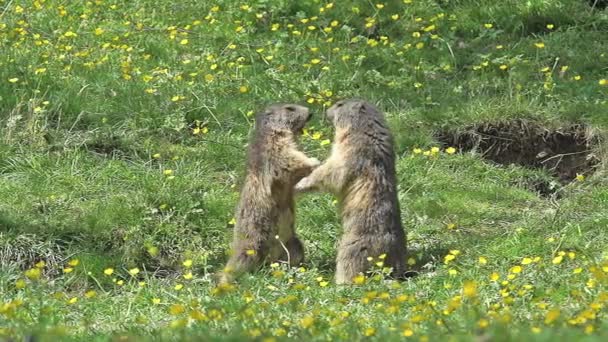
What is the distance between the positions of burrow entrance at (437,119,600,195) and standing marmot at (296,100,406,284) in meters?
2.62

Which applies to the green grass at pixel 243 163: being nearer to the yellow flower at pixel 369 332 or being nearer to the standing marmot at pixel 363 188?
the yellow flower at pixel 369 332

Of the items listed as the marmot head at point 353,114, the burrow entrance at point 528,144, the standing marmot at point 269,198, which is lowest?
the burrow entrance at point 528,144

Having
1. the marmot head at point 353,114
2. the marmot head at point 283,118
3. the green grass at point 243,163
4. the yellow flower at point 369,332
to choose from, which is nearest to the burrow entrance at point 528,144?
the green grass at point 243,163

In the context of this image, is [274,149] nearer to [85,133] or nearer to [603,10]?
[85,133]

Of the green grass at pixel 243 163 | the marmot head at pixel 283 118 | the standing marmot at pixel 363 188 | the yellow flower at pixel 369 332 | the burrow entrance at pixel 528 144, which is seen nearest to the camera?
the yellow flower at pixel 369 332

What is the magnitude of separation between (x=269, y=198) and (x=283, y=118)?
0.69m

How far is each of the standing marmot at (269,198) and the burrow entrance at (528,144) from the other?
2604mm

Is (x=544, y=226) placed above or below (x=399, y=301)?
below

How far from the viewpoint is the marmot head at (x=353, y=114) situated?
884 centimetres

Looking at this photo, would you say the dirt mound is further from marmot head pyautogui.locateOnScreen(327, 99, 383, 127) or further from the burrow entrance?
marmot head pyautogui.locateOnScreen(327, 99, 383, 127)

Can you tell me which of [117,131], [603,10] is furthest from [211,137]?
[603,10]

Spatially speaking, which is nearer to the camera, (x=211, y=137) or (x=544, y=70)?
(x=211, y=137)

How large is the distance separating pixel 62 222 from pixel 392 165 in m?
2.70

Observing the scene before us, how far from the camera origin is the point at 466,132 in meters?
11.4
